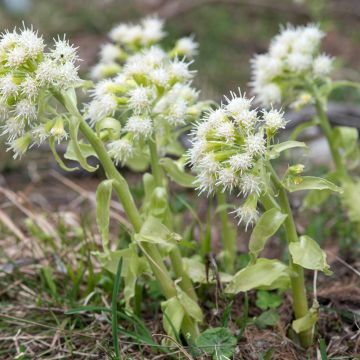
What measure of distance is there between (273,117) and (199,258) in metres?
0.97

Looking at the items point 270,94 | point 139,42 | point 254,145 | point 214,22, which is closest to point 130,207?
point 254,145

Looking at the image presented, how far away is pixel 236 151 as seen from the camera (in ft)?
6.98

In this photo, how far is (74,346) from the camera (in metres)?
2.55

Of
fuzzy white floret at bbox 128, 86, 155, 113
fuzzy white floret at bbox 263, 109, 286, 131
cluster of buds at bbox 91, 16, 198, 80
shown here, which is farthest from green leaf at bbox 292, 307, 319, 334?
cluster of buds at bbox 91, 16, 198, 80

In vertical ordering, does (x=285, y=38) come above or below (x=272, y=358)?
above

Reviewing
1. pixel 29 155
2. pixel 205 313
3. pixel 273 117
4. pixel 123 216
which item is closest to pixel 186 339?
pixel 205 313

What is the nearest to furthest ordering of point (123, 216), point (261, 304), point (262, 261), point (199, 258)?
1. point (262, 261)
2. point (261, 304)
3. point (199, 258)
4. point (123, 216)

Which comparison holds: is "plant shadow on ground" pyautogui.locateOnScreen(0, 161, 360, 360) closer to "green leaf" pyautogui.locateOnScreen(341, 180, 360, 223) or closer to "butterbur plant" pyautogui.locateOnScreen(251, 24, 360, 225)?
"green leaf" pyautogui.locateOnScreen(341, 180, 360, 223)

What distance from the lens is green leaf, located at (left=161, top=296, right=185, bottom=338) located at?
7.74 feet

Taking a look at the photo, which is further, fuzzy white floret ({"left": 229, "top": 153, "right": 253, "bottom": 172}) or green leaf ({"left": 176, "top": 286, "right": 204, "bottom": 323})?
green leaf ({"left": 176, "top": 286, "right": 204, "bottom": 323})

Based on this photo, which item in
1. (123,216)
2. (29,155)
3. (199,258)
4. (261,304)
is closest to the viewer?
(261,304)

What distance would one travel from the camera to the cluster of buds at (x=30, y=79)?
2.11 meters

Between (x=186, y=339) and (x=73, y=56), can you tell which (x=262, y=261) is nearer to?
(x=186, y=339)

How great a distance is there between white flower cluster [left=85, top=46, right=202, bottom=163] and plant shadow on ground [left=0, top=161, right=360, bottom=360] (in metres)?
0.44
